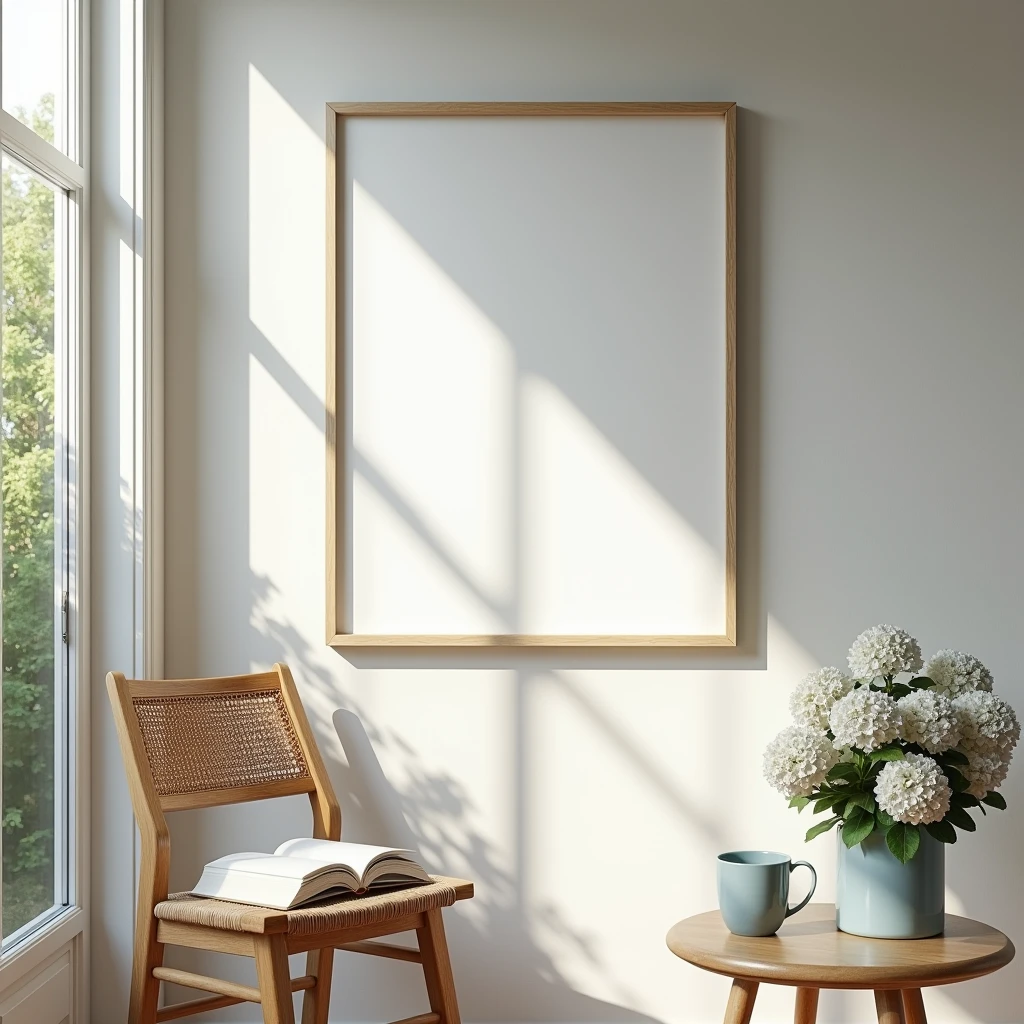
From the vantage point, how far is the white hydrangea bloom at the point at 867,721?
6.17 feet

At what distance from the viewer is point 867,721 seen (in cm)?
188

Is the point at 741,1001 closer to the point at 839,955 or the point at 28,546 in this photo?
the point at 839,955

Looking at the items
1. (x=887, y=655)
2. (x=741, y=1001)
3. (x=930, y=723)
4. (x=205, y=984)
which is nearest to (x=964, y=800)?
(x=930, y=723)

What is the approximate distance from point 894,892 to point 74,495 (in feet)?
5.55

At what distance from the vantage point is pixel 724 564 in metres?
2.48

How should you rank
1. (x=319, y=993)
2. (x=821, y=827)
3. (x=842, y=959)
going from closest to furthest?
(x=842, y=959) < (x=821, y=827) < (x=319, y=993)

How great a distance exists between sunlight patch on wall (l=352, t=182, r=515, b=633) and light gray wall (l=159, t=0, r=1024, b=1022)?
3.9 inches

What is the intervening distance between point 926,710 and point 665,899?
2.73ft

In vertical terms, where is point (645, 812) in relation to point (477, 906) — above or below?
above

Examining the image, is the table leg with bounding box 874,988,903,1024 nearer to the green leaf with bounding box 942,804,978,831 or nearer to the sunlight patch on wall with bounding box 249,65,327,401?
the green leaf with bounding box 942,804,978,831

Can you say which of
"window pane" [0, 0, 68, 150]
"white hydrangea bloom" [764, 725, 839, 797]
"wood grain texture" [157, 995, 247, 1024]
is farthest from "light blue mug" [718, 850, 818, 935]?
"window pane" [0, 0, 68, 150]

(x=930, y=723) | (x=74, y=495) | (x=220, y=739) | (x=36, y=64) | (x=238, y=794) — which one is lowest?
(x=238, y=794)

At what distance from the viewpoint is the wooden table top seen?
1746 millimetres

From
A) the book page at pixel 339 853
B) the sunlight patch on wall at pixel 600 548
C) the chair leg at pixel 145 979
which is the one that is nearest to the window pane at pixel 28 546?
the chair leg at pixel 145 979
